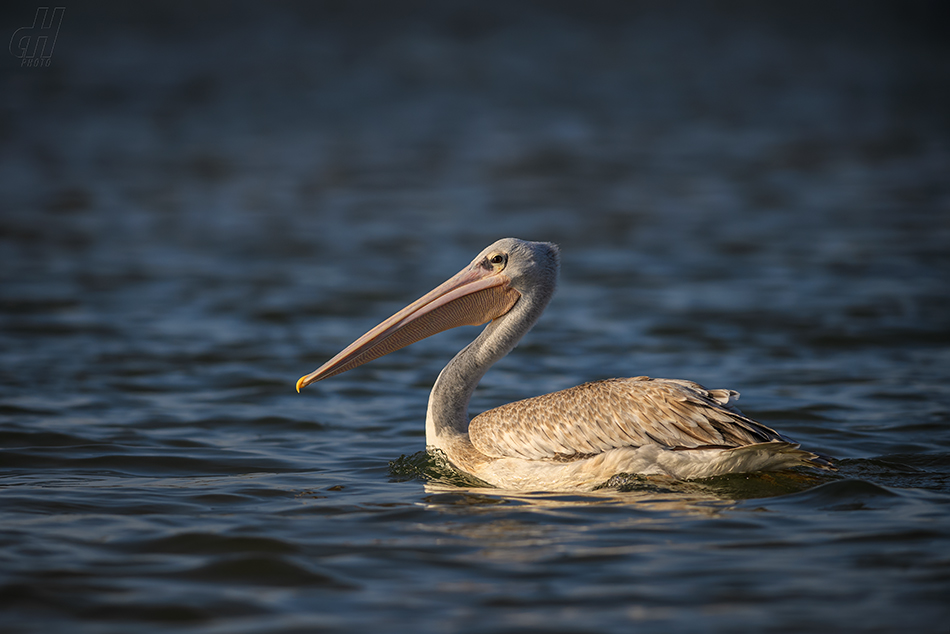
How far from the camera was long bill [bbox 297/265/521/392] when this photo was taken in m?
5.80

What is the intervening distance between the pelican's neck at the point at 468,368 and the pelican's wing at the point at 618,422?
20 cm

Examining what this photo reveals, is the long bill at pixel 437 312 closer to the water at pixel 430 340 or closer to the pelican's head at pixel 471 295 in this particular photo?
the pelican's head at pixel 471 295

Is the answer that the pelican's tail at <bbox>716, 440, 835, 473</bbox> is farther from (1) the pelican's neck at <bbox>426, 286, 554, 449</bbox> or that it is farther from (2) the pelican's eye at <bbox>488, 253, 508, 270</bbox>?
(2) the pelican's eye at <bbox>488, 253, 508, 270</bbox>

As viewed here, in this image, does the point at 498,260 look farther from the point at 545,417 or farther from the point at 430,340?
the point at 430,340

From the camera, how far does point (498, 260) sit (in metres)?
5.85

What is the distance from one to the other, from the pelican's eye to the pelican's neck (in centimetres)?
22

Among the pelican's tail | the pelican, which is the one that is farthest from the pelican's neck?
the pelican's tail

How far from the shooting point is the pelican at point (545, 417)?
4977 mm

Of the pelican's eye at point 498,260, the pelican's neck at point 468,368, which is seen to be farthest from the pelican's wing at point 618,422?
the pelican's eye at point 498,260

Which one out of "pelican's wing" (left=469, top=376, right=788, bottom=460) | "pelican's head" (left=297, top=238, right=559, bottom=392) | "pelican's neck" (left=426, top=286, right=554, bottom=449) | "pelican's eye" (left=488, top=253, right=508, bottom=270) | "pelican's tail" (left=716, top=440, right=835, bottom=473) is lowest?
"pelican's tail" (left=716, top=440, right=835, bottom=473)

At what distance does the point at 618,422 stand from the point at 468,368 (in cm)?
100

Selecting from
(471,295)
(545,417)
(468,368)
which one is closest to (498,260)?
(471,295)

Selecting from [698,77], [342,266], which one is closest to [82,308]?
[342,266]

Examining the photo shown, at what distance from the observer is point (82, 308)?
10312mm
